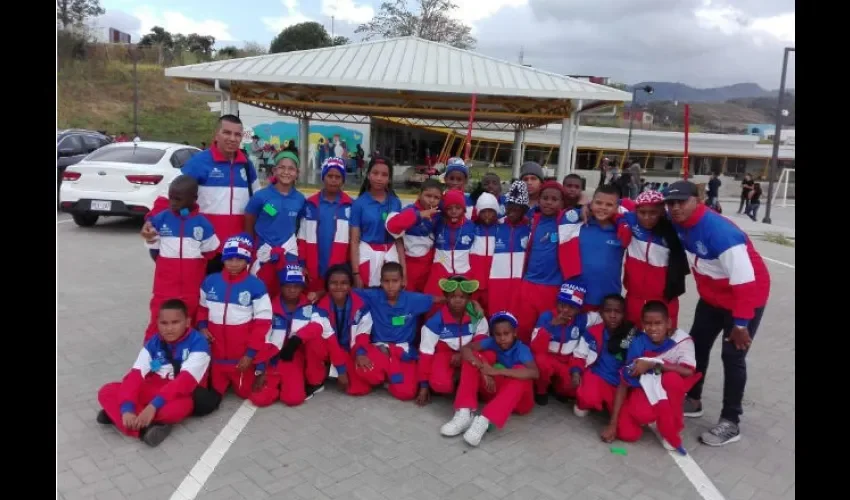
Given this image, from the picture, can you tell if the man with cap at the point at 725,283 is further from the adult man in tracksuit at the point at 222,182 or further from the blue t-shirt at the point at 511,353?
the adult man in tracksuit at the point at 222,182

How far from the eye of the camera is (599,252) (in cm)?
436

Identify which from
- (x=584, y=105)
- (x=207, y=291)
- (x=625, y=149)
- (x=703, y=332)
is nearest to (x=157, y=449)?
(x=207, y=291)

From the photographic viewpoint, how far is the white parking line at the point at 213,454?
305cm

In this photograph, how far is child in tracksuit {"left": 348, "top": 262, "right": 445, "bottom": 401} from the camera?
14.1 ft

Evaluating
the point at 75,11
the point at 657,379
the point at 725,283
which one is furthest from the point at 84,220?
the point at 75,11

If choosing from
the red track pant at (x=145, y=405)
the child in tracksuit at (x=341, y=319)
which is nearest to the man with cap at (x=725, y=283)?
the child in tracksuit at (x=341, y=319)

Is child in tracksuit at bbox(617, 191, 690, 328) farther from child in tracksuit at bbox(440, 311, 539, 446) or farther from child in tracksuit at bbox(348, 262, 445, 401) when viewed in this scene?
child in tracksuit at bbox(348, 262, 445, 401)

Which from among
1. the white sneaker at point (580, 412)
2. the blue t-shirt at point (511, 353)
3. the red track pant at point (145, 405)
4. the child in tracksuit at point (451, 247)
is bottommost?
the white sneaker at point (580, 412)

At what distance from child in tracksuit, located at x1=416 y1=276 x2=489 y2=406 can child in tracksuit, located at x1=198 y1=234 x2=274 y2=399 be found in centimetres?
116

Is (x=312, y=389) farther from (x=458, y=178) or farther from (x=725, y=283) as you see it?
(x=725, y=283)

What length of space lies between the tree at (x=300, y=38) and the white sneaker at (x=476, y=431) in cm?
4598

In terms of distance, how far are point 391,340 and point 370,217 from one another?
102 centimetres

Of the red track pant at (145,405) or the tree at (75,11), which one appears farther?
the tree at (75,11)
